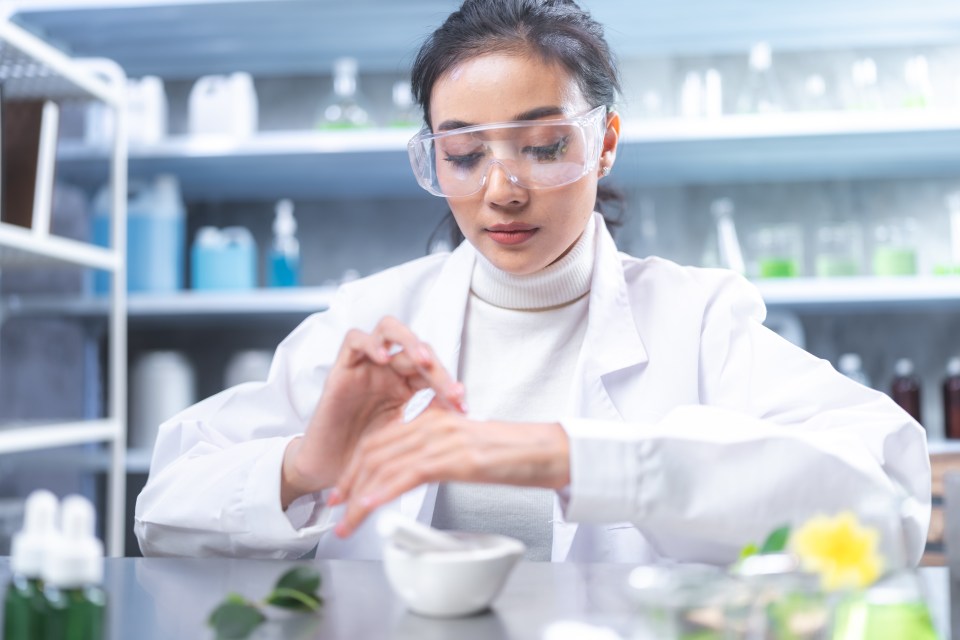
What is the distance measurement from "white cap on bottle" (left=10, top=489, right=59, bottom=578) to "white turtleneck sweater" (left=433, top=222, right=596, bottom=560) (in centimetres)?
72

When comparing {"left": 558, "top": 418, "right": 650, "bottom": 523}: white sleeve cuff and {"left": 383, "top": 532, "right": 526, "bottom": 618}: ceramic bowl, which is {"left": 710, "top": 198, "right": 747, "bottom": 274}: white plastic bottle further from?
{"left": 383, "top": 532, "right": 526, "bottom": 618}: ceramic bowl

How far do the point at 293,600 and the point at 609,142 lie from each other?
2.87 ft

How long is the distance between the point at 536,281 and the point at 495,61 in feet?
1.05

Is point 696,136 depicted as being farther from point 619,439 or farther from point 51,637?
point 51,637

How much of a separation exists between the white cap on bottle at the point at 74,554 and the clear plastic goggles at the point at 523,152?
0.67m

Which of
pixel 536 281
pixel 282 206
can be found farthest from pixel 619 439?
pixel 282 206

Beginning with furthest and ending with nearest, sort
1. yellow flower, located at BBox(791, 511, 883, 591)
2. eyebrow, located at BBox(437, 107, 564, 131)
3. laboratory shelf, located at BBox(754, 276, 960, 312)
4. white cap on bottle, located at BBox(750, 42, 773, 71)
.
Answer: white cap on bottle, located at BBox(750, 42, 773, 71)
laboratory shelf, located at BBox(754, 276, 960, 312)
eyebrow, located at BBox(437, 107, 564, 131)
yellow flower, located at BBox(791, 511, 883, 591)

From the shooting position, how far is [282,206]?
111 inches

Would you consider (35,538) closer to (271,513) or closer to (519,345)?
(271,513)

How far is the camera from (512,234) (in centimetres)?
123

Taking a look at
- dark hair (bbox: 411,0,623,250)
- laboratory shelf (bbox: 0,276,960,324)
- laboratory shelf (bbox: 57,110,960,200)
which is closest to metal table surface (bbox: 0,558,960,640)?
dark hair (bbox: 411,0,623,250)

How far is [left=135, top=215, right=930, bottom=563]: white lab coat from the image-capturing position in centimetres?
85

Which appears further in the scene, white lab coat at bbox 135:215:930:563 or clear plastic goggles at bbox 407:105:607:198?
clear plastic goggles at bbox 407:105:607:198

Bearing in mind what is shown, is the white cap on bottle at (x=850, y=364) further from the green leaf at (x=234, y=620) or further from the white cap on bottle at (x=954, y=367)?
the green leaf at (x=234, y=620)
